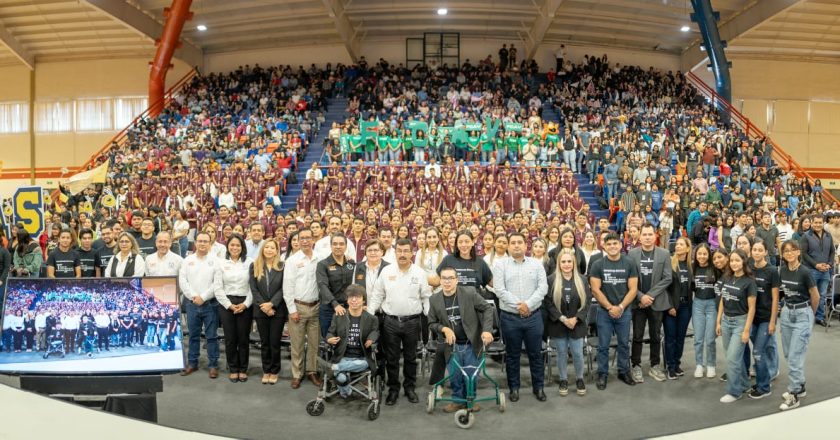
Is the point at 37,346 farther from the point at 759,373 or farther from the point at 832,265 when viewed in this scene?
the point at 832,265

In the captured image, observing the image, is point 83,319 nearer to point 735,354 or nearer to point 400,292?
point 400,292

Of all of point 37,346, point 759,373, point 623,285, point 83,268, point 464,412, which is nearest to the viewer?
point 37,346

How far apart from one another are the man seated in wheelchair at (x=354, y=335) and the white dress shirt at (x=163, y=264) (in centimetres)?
214

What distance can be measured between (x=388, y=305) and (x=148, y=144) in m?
17.0

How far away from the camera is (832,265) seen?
8.98 m

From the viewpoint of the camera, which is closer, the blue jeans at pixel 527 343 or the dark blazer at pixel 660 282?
the blue jeans at pixel 527 343

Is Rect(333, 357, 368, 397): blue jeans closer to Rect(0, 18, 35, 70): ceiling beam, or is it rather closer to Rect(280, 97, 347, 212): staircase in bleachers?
Rect(280, 97, 347, 212): staircase in bleachers

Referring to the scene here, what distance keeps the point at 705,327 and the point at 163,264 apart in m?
5.93

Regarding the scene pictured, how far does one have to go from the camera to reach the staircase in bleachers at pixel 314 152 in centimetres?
1654

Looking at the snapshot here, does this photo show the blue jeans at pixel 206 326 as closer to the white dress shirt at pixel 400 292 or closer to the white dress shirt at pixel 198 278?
A: the white dress shirt at pixel 198 278

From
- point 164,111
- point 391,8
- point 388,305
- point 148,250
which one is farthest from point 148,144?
point 388,305

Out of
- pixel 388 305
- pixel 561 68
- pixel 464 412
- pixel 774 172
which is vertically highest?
pixel 561 68

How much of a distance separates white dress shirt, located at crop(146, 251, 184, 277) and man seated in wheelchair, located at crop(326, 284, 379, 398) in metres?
2.14

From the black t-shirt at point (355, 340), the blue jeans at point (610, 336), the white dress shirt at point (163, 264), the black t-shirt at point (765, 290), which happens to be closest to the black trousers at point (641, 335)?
the blue jeans at point (610, 336)
